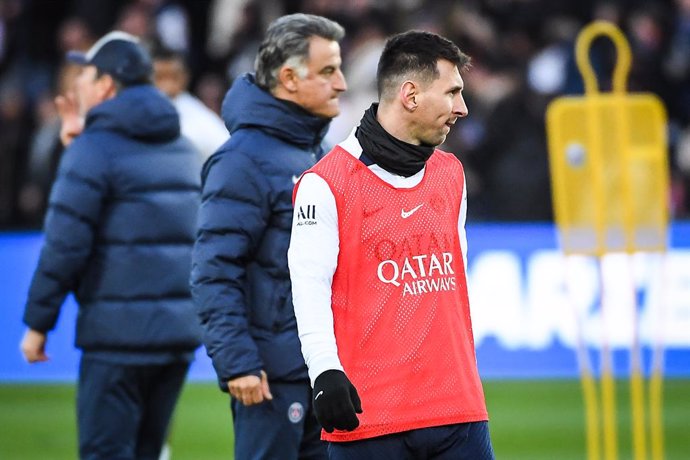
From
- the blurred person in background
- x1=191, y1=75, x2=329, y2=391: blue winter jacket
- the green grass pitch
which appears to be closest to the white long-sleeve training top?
x1=191, y1=75, x2=329, y2=391: blue winter jacket

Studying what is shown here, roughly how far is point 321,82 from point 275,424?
1.44 metres

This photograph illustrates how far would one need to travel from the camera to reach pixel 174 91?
384 inches

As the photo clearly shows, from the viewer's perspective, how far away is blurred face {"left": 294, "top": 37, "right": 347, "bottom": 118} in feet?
22.1

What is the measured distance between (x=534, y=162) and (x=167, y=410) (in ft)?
30.4

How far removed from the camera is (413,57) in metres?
5.63

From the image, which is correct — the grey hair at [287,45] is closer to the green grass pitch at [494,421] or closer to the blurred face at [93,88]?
the blurred face at [93,88]

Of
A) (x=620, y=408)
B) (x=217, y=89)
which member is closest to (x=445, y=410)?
(x=620, y=408)

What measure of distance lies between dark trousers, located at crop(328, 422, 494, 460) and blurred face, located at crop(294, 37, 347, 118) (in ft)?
5.69

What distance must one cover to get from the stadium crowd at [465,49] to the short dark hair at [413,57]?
10.5 meters

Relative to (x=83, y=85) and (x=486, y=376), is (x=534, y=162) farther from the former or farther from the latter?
(x=83, y=85)

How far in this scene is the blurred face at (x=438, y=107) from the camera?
5.61 metres

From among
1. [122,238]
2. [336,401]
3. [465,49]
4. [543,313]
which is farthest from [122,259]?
[465,49]

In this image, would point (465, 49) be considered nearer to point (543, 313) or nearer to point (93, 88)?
point (543, 313)

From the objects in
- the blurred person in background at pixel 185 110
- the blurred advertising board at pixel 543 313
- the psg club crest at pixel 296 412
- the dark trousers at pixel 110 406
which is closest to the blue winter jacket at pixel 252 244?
the psg club crest at pixel 296 412
